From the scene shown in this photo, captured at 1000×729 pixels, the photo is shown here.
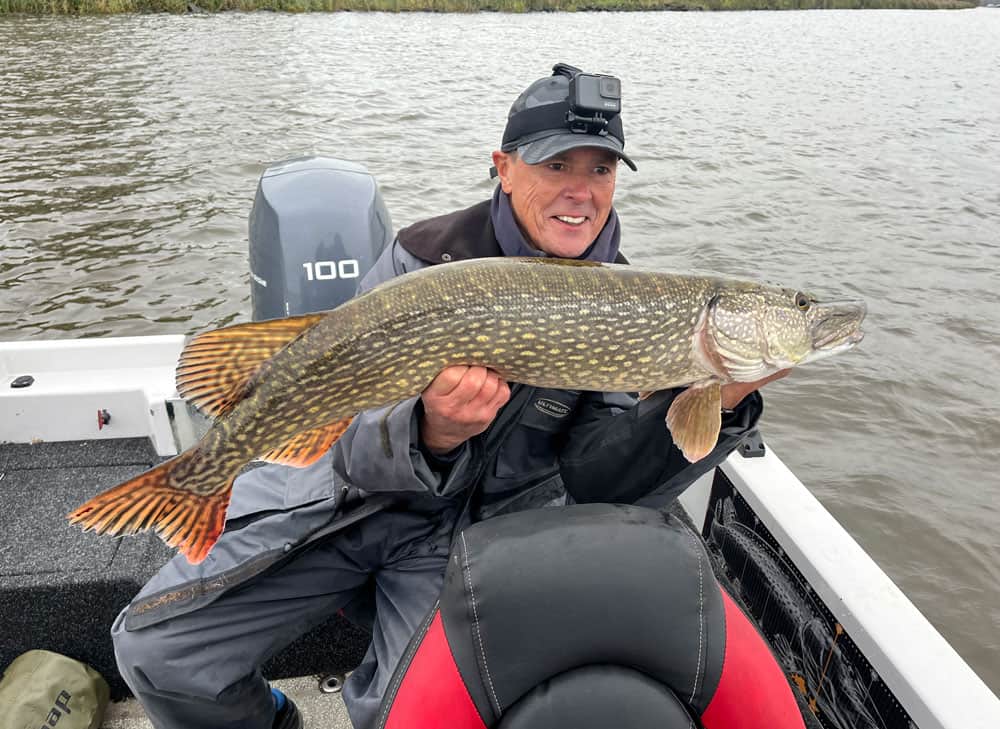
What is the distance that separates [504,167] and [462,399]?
92 centimetres

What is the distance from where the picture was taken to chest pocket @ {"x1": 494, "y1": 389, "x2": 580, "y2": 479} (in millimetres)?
2057

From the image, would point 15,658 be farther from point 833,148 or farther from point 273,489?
point 833,148

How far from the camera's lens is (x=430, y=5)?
97.1ft

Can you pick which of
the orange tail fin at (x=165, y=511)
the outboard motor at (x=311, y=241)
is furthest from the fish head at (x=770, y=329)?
the outboard motor at (x=311, y=241)

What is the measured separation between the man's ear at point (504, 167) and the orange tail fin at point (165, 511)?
120 centimetres

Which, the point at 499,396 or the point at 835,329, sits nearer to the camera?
the point at 499,396

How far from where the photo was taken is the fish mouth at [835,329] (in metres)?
1.97

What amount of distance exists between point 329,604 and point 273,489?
0.35 metres

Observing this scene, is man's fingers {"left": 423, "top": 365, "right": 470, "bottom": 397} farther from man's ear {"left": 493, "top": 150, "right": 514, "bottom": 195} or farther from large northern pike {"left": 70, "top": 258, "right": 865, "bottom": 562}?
man's ear {"left": 493, "top": 150, "right": 514, "bottom": 195}

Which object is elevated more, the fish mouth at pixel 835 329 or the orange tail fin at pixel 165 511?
the fish mouth at pixel 835 329

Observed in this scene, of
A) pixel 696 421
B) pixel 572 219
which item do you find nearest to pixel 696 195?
pixel 572 219

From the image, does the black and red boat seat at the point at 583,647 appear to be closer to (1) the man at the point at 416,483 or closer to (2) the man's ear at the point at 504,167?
(1) the man at the point at 416,483

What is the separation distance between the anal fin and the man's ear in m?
0.94

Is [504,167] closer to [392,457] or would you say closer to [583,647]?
[392,457]
